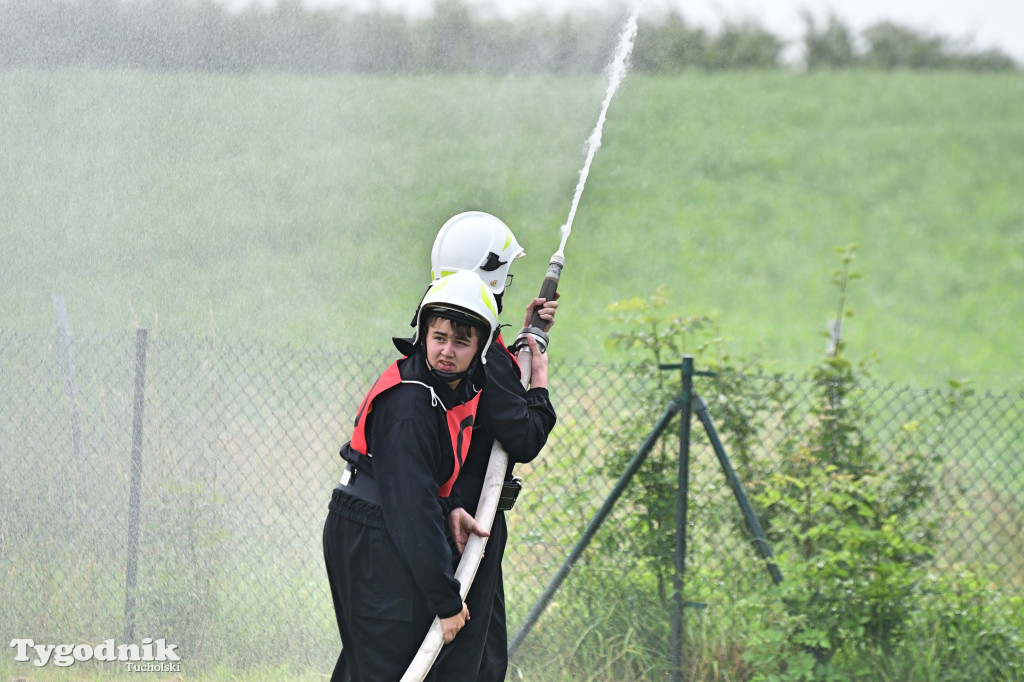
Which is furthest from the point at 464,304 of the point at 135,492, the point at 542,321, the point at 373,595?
the point at 135,492

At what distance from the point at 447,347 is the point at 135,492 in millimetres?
2496

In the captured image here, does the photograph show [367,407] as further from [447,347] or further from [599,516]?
[599,516]

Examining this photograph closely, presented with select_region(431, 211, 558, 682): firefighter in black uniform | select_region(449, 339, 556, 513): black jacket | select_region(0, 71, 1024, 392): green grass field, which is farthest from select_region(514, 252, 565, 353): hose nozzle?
select_region(0, 71, 1024, 392): green grass field

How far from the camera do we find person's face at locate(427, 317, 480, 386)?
111 inches

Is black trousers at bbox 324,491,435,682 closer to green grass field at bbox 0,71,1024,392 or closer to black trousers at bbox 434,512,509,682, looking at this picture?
black trousers at bbox 434,512,509,682

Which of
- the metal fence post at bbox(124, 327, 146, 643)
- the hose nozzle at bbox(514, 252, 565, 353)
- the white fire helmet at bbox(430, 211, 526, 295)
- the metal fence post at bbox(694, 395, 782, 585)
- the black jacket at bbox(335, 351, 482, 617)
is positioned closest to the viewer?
the black jacket at bbox(335, 351, 482, 617)

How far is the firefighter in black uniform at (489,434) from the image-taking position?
9.80 feet

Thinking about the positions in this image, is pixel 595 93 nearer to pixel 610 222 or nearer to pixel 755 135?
pixel 610 222

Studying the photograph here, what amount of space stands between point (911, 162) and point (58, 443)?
2141 centimetres

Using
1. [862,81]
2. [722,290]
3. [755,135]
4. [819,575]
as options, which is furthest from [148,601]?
[862,81]

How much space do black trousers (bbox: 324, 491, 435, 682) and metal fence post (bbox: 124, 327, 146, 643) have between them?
2078 millimetres

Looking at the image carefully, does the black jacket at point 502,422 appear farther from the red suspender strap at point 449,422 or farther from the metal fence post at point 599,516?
the metal fence post at point 599,516

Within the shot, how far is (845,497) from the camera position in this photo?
14.4 ft

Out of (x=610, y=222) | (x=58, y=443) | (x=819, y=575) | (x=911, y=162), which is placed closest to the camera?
(x=819, y=575)
